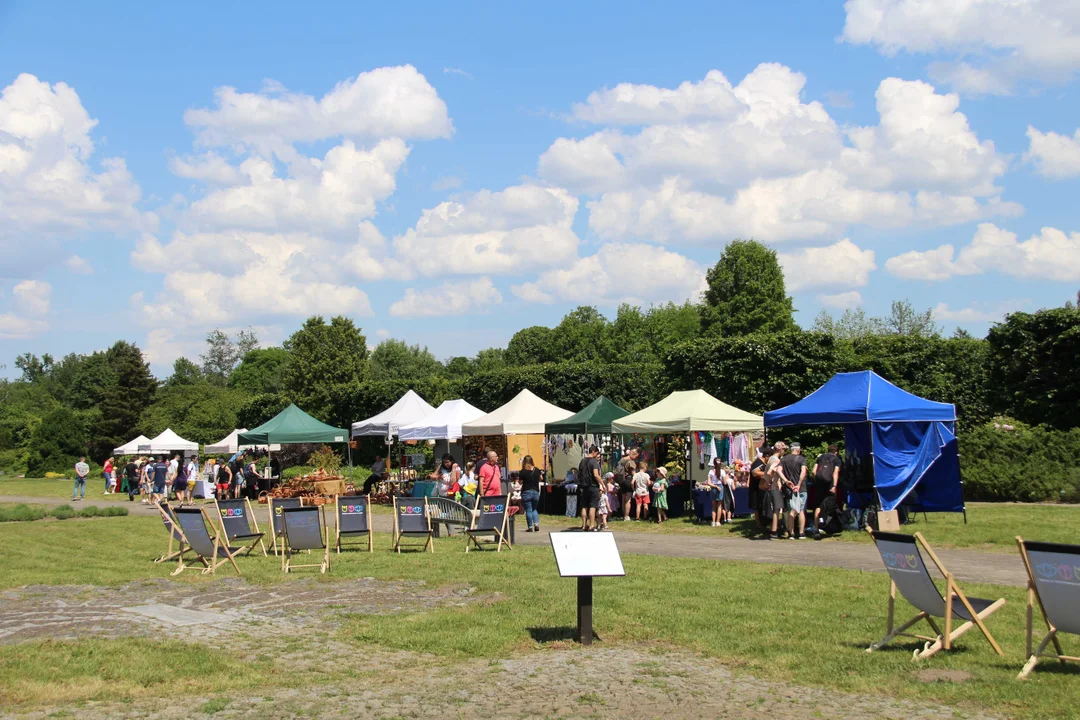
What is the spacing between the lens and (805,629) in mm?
8391

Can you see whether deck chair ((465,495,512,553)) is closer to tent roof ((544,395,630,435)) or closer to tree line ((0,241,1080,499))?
tent roof ((544,395,630,435))

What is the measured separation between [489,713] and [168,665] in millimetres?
2760

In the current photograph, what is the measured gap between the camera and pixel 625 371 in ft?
123

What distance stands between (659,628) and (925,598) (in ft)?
7.45

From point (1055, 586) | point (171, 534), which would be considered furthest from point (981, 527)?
point (171, 534)

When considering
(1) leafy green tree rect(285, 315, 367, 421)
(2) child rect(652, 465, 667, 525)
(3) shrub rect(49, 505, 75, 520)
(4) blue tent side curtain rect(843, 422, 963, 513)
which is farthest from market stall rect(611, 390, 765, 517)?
(1) leafy green tree rect(285, 315, 367, 421)

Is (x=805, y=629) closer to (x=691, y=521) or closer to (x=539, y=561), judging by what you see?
(x=539, y=561)

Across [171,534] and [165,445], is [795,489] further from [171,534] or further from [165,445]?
[165,445]

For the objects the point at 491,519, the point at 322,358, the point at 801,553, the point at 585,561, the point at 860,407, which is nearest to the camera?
the point at 585,561

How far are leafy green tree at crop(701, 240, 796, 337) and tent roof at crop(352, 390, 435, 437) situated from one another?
27.1 meters

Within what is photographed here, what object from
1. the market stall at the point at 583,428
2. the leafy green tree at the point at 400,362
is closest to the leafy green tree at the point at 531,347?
the leafy green tree at the point at 400,362

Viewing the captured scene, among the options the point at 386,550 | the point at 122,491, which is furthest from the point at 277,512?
the point at 122,491

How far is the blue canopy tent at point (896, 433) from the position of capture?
1711 centimetres

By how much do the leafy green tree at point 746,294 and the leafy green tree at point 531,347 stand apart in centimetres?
2813
